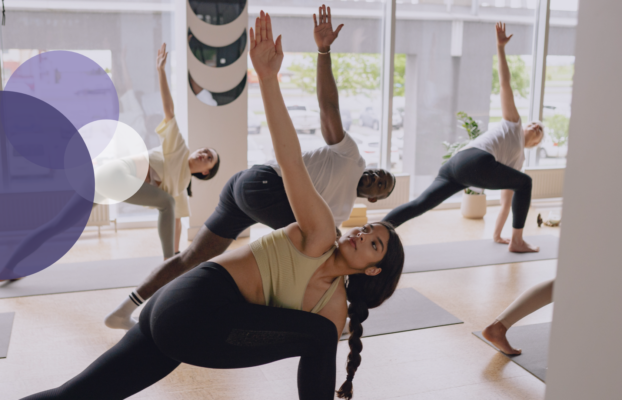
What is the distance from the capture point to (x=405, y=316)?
10.1ft

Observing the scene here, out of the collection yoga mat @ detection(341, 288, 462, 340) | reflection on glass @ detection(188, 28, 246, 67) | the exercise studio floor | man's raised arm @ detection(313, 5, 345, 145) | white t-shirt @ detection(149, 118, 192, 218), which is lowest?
the exercise studio floor

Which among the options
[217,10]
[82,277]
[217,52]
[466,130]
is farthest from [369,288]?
[466,130]

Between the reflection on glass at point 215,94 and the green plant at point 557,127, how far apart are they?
4203 mm

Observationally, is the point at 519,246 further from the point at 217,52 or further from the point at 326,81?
the point at 217,52

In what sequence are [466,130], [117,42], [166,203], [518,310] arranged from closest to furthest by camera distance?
[518,310] → [166,203] → [117,42] → [466,130]

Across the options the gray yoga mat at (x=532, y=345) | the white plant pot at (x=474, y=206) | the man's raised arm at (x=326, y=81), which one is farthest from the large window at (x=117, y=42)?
the gray yoga mat at (x=532, y=345)

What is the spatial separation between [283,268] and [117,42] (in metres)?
3.99

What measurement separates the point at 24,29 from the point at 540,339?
4491 millimetres

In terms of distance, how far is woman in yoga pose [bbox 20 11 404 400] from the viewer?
4.66ft

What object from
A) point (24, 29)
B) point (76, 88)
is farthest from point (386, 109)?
point (24, 29)

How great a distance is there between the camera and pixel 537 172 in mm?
6621

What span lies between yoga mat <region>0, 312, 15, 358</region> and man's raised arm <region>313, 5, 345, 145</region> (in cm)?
181

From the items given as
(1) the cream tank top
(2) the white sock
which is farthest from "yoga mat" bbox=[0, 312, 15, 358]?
(1) the cream tank top

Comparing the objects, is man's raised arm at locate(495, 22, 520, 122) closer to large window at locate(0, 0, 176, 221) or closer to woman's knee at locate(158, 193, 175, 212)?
woman's knee at locate(158, 193, 175, 212)
